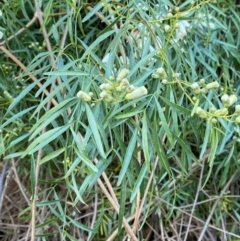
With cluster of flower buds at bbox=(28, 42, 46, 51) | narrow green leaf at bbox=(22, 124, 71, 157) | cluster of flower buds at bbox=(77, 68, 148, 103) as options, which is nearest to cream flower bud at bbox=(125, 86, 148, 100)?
cluster of flower buds at bbox=(77, 68, 148, 103)

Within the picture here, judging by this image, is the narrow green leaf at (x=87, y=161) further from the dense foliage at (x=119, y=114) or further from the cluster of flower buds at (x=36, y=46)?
the cluster of flower buds at (x=36, y=46)

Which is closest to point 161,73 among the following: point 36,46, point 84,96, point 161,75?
point 161,75

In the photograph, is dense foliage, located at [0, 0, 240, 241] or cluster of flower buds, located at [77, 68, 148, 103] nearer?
cluster of flower buds, located at [77, 68, 148, 103]

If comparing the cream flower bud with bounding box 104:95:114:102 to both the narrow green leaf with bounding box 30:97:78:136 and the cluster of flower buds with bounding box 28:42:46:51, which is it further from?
the cluster of flower buds with bounding box 28:42:46:51

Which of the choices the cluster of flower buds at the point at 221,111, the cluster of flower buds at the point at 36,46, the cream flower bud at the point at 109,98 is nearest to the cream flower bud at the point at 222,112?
the cluster of flower buds at the point at 221,111

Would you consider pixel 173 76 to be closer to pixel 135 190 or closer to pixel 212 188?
pixel 135 190

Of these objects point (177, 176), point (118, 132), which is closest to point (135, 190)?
point (118, 132)

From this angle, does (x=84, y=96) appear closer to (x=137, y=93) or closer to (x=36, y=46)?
(x=137, y=93)

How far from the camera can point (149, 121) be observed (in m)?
0.63

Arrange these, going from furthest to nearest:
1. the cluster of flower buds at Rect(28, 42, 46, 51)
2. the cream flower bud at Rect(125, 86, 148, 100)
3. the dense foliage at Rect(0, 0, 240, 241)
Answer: the cluster of flower buds at Rect(28, 42, 46, 51) → the dense foliage at Rect(0, 0, 240, 241) → the cream flower bud at Rect(125, 86, 148, 100)

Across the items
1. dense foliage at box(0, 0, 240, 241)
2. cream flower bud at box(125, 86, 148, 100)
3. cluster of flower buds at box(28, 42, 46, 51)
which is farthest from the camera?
cluster of flower buds at box(28, 42, 46, 51)

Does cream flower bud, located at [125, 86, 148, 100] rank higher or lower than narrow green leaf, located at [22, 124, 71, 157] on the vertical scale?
higher

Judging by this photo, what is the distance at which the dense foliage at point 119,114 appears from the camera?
695 millimetres

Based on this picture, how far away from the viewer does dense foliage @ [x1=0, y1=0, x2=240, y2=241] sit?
27.4 inches
